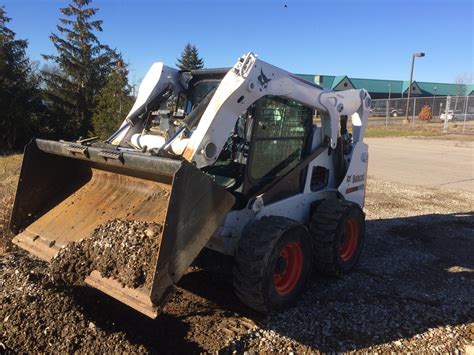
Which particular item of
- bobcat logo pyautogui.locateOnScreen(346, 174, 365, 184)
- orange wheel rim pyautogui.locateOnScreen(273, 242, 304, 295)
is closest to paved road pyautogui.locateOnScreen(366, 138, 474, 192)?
bobcat logo pyautogui.locateOnScreen(346, 174, 365, 184)

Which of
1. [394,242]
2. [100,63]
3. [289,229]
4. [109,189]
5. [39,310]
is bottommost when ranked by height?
[394,242]

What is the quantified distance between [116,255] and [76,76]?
18.3 metres

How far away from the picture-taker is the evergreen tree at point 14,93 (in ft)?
59.9

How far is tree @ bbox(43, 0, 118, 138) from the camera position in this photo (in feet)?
63.7

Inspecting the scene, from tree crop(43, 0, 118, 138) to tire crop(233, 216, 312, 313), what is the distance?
659 inches

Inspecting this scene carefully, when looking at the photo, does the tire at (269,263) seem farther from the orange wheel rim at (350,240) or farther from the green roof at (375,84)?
the green roof at (375,84)

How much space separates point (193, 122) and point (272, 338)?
2.05 m

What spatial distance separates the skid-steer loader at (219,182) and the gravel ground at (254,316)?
288mm

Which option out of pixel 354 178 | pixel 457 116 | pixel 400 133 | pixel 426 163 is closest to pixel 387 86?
pixel 457 116

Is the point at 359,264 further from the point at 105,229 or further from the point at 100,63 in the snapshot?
the point at 100,63

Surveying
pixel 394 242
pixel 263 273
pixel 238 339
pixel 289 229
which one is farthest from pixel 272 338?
pixel 394 242

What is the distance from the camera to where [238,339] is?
146 inches

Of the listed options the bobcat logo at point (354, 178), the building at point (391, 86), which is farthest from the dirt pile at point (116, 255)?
the building at point (391, 86)

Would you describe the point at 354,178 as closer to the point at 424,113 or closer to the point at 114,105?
the point at 114,105
